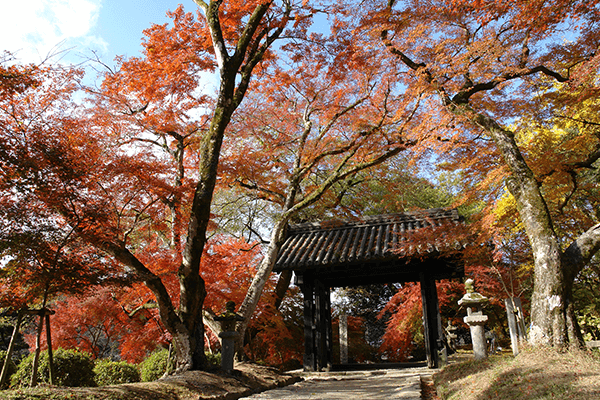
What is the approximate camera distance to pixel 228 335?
6.49m

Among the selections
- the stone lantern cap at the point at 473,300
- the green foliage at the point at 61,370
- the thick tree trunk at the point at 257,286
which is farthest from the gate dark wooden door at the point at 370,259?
the green foliage at the point at 61,370

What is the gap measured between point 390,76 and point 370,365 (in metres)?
7.13

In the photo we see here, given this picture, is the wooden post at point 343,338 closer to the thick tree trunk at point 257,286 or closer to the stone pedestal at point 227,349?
the thick tree trunk at point 257,286

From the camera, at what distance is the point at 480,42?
22.7ft

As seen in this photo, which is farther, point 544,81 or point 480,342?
point 544,81

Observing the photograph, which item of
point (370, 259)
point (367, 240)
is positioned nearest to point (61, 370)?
point (370, 259)

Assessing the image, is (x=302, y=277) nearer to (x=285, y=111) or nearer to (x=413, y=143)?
(x=413, y=143)

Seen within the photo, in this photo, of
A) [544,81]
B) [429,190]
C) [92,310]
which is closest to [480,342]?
[544,81]

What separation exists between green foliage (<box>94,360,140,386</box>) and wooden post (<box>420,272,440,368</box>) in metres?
6.50

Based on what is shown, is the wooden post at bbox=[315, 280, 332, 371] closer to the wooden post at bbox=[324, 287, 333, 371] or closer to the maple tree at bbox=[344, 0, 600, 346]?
the wooden post at bbox=[324, 287, 333, 371]

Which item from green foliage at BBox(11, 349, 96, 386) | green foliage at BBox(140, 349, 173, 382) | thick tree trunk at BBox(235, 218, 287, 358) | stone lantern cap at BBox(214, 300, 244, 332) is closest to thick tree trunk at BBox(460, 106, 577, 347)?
thick tree trunk at BBox(235, 218, 287, 358)

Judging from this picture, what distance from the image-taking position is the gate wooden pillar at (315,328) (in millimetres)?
8789

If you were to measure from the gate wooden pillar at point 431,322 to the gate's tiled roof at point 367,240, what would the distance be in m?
1.08

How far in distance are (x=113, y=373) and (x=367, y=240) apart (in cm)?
631
